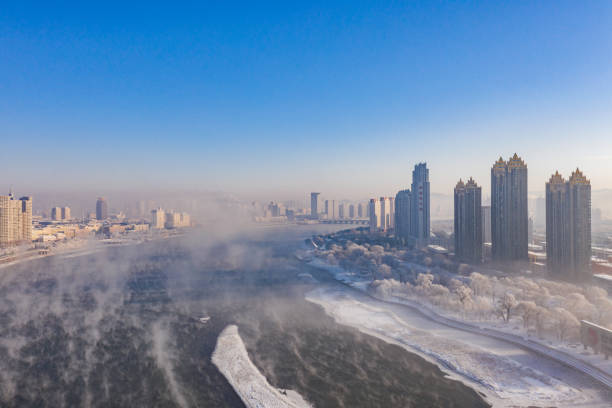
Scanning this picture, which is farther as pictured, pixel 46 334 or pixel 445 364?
pixel 46 334

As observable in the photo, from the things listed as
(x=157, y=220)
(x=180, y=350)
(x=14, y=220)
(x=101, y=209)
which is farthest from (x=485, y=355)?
(x=101, y=209)

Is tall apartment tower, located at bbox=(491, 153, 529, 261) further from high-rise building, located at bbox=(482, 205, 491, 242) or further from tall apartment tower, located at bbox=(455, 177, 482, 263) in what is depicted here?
high-rise building, located at bbox=(482, 205, 491, 242)

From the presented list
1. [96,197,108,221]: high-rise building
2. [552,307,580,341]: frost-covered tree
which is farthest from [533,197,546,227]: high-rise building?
[96,197,108,221]: high-rise building

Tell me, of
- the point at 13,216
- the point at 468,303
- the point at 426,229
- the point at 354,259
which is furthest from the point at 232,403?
the point at 13,216

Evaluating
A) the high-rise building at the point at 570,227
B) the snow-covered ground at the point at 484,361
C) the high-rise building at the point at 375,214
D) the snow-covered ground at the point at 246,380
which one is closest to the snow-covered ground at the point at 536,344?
the snow-covered ground at the point at 484,361

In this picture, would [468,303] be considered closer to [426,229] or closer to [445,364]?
[445,364]

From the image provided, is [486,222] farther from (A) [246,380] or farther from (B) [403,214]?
(A) [246,380]
